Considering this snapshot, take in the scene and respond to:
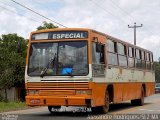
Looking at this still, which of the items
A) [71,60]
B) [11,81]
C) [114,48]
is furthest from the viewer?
[11,81]

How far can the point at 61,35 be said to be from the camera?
1705 centimetres

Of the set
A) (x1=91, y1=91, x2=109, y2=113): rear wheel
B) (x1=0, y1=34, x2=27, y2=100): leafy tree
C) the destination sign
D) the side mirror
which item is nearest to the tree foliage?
(x1=0, y1=34, x2=27, y2=100): leafy tree

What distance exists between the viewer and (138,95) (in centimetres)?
2448

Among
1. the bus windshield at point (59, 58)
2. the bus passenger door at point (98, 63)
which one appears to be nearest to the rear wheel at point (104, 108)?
the bus passenger door at point (98, 63)

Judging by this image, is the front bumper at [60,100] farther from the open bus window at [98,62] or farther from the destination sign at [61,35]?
the destination sign at [61,35]

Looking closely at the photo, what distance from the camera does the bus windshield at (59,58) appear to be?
645 inches

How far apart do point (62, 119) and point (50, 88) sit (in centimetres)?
162

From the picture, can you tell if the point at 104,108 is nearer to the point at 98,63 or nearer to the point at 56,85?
the point at 98,63

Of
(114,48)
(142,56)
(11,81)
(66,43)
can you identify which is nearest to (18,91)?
(11,81)

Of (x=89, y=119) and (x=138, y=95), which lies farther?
(x=138, y=95)

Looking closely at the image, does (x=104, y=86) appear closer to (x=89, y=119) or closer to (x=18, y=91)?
(x=89, y=119)

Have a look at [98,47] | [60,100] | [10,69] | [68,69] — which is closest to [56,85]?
[60,100]

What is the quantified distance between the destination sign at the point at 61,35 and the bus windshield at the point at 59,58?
24 centimetres

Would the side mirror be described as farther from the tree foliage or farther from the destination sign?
the tree foliage
